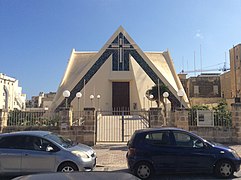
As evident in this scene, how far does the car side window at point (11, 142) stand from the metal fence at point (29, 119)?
654cm

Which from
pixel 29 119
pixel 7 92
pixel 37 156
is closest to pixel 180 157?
pixel 37 156

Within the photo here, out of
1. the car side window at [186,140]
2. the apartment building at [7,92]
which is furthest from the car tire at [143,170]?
the apartment building at [7,92]

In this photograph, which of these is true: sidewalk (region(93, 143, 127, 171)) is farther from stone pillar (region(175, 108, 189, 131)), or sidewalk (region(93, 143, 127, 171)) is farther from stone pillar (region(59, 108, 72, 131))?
stone pillar (region(175, 108, 189, 131))

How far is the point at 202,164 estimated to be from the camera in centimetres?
682

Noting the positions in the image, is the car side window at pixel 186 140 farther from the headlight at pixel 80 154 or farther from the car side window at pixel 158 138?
the headlight at pixel 80 154

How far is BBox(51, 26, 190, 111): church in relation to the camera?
112ft

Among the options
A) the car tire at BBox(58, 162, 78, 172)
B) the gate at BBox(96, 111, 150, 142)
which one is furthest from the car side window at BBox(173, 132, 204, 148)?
the gate at BBox(96, 111, 150, 142)

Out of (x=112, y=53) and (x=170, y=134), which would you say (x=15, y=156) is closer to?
(x=170, y=134)

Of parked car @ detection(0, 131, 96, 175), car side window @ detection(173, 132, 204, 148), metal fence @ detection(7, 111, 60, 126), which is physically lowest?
parked car @ detection(0, 131, 96, 175)

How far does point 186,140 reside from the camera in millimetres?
7078

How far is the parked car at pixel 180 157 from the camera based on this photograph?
6816 millimetres

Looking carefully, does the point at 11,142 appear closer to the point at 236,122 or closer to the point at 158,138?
the point at 158,138

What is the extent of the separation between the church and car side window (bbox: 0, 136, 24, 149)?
2622 cm

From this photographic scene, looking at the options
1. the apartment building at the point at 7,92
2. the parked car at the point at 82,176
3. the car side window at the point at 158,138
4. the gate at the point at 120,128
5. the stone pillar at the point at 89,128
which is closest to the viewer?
the parked car at the point at 82,176
